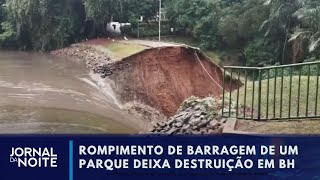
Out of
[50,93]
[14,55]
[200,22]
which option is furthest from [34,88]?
[200,22]

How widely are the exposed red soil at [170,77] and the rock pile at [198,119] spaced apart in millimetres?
529

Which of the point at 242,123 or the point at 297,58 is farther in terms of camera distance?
the point at 297,58

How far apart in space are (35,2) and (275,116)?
11.3 metres

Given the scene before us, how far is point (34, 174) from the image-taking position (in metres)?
3.70

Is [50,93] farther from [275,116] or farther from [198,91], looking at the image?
[275,116]

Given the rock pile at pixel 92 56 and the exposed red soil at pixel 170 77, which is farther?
the rock pile at pixel 92 56

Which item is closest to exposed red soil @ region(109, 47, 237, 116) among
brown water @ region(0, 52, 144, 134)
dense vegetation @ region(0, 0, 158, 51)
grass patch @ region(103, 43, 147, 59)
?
grass patch @ region(103, 43, 147, 59)

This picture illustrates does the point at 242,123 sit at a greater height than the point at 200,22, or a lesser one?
lesser

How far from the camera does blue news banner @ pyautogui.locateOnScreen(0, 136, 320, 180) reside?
3.69 metres

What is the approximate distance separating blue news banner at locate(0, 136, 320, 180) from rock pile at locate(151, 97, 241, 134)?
1238 mm

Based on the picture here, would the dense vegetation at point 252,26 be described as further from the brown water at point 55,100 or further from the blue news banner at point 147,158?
the blue news banner at point 147,158

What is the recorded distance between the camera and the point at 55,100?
8570 mm

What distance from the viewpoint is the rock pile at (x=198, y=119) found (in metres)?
5.28

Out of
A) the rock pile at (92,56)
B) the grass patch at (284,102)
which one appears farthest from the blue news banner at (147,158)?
the rock pile at (92,56)
